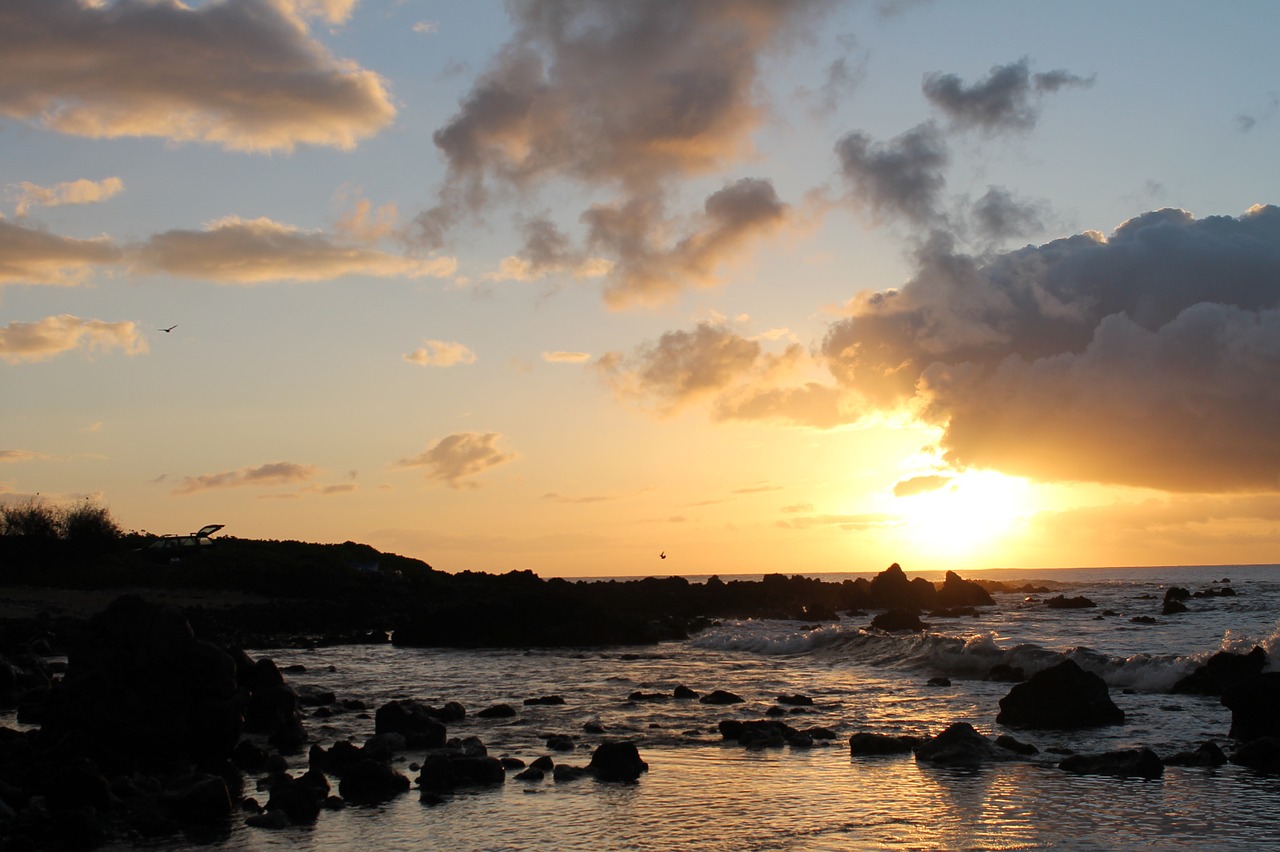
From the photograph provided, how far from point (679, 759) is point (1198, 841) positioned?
10.1 metres

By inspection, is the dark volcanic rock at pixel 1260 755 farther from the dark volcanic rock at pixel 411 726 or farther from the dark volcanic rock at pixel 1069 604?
the dark volcanic rock at pixel 1069 604

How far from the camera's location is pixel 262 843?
1522 cm

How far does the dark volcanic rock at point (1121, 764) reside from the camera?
66.1 feet

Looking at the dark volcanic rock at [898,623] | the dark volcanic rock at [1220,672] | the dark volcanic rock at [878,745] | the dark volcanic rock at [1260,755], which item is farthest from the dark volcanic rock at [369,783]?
the dark volcanic rock at [898,623]

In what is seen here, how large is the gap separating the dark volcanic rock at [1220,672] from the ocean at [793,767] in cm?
95

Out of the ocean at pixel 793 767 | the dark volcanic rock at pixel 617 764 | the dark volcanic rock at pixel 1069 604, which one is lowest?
the dark volcanic rock at pixel 1069 604

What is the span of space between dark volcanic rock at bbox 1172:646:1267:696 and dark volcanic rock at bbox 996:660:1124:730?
6673 millimetres

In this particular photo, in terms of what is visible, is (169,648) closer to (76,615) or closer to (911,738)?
(911,738)

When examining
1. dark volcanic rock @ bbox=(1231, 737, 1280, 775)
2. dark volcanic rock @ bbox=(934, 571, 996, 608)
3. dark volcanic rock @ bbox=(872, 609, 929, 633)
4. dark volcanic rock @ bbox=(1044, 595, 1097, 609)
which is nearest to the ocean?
dark volcanic rock @ bbox=(1231, 737, 1280, 775)

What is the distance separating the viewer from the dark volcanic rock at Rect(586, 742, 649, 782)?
1977cm

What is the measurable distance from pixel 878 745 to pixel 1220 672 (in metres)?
15.6

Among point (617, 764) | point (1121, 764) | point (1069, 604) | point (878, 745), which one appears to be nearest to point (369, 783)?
point (617, 764)

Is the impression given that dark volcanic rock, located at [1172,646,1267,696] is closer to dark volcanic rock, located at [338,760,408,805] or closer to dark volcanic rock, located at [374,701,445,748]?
dark volcanic rock, located at [374,701,445,748]

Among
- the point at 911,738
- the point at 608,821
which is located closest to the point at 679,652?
the point at 911,738
